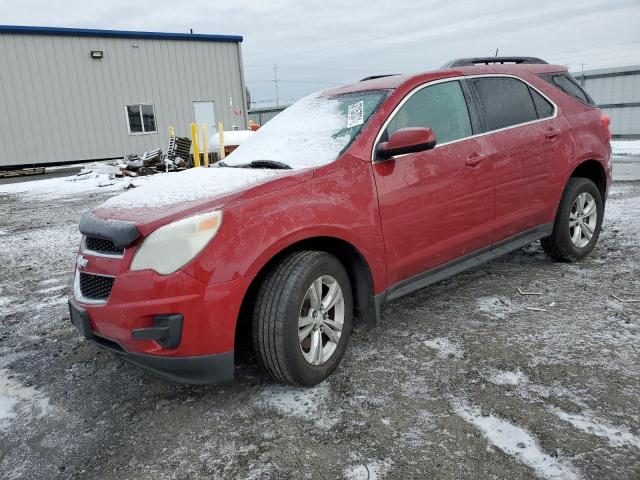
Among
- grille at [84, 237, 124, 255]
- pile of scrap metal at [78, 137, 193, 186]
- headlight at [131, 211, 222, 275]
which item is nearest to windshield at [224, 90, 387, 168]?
headlight at [131, 211, 222, 275]

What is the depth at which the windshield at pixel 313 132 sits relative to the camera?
306 centimetres

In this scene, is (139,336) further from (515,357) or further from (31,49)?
(31,49)

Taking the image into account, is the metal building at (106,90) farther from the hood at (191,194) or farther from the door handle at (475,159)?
the door handle at (475,159)

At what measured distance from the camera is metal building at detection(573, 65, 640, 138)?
→ 1844 centimetres

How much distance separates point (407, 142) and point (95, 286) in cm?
188

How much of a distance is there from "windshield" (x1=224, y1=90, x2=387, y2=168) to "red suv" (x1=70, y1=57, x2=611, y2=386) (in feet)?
0.05

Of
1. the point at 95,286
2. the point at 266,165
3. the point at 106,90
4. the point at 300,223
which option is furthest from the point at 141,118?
the point at 300,223

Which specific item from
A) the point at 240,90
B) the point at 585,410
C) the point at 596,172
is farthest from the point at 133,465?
the point at 240,90

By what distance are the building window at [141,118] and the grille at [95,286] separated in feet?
60.1

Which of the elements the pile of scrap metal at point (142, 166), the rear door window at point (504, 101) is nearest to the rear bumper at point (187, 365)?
the rear door window at point (504, 101)

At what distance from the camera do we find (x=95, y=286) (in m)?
2.58

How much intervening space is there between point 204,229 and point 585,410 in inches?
79.5

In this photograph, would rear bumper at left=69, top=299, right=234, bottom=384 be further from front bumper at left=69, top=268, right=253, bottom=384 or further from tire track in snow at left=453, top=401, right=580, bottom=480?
tire track in snow at left=453, top=401, right=580, bottom=480

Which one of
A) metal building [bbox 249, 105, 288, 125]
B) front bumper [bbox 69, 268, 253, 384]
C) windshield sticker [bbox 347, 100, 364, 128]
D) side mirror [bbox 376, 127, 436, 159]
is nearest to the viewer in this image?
front bumper [bbox 69, 268, 253, 384]
